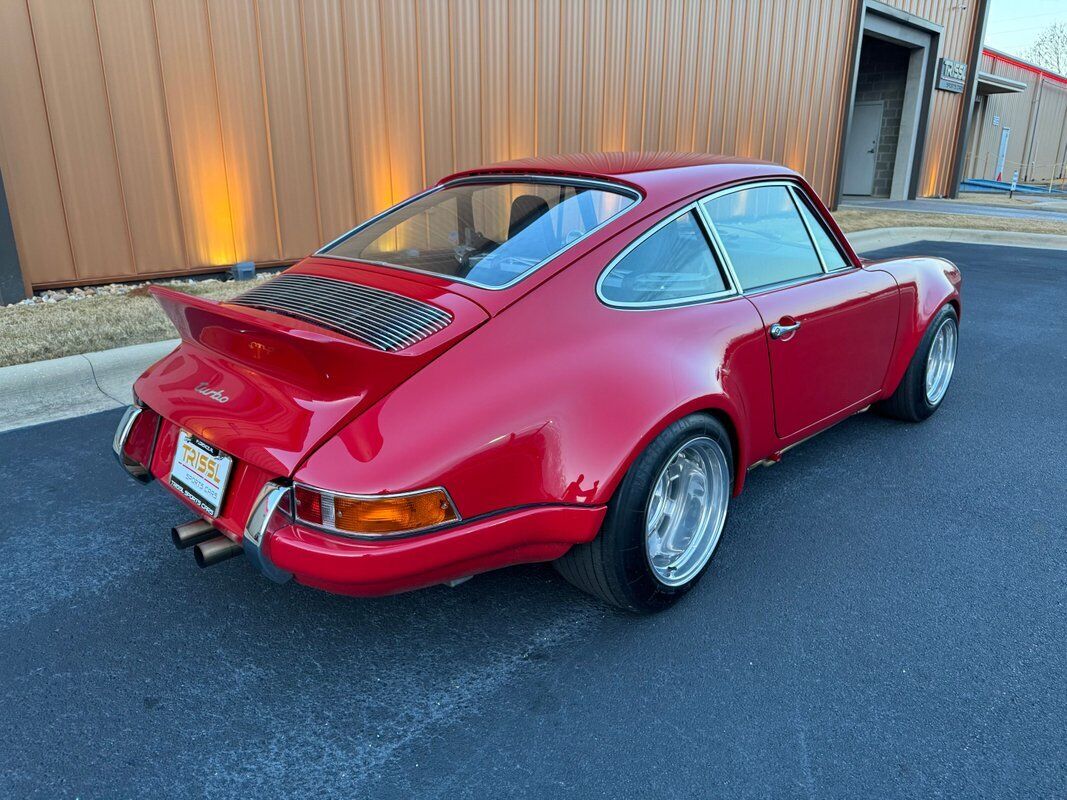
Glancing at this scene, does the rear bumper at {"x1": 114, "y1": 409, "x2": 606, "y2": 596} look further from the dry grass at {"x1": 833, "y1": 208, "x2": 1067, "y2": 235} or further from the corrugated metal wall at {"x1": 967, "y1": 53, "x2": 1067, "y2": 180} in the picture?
the corrugated metal wall at {"x1": 967, "y1": 53, "x2": 1067, "y2": 180}

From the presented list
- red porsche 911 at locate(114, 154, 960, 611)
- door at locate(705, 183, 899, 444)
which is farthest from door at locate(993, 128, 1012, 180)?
red porsche 911 at locate(114, 154, 960, 611)

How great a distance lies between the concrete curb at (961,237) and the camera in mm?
12000

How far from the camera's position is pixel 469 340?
7.16 feet

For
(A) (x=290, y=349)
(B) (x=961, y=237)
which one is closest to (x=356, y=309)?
(A) (x=290, y=349)

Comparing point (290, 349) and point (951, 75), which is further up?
point (951, 75)

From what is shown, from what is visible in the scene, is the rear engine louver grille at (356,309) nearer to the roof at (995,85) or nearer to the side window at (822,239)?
the side window at (822,239)

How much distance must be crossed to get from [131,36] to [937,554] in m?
7.16

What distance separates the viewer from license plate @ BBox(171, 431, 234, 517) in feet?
7.22

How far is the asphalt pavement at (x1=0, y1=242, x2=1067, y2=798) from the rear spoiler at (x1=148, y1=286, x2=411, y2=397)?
2.84 ft

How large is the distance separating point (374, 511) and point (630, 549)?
2.65 ft

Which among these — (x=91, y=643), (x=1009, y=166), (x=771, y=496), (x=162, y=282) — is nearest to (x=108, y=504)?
(x=91, y=643)

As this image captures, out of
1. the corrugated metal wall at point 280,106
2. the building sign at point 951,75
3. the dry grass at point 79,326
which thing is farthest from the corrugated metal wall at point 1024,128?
the dry grass at point 79,326

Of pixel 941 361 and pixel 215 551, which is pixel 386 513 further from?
pixel 941 361

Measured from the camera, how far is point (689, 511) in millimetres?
2666
